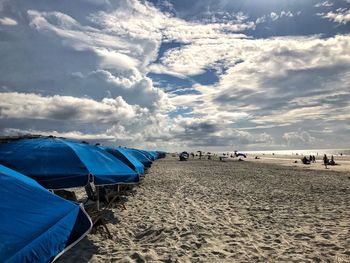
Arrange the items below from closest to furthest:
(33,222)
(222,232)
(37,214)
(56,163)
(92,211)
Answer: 1. (33,222)
2. (37,214)
3. (56,163)
4. (92,211)
5. (222,232)

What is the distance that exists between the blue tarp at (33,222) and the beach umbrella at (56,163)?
2450 millimetres

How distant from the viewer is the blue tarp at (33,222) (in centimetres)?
307

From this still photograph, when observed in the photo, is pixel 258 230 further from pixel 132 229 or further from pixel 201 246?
pixel 132 229

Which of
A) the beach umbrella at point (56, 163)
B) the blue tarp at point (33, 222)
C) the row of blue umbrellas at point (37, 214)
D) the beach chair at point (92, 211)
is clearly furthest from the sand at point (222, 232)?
the blue tarp at point (33, 222)

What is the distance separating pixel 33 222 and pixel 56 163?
339cm

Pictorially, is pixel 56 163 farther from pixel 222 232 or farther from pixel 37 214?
pixel 222 232

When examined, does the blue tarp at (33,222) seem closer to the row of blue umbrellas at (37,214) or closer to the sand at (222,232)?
the row of blue umbrellas at (37,214)

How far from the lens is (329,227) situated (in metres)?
9.09

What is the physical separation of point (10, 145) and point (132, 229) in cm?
385

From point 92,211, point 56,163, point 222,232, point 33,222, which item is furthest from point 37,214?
point 222,232

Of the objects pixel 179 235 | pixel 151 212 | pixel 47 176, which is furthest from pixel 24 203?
pixel 151 212

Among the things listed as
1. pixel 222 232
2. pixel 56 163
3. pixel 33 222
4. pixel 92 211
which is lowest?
pixel 222 232

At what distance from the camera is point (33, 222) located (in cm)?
342

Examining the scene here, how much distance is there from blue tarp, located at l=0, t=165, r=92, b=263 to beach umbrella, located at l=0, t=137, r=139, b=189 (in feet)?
8.04
